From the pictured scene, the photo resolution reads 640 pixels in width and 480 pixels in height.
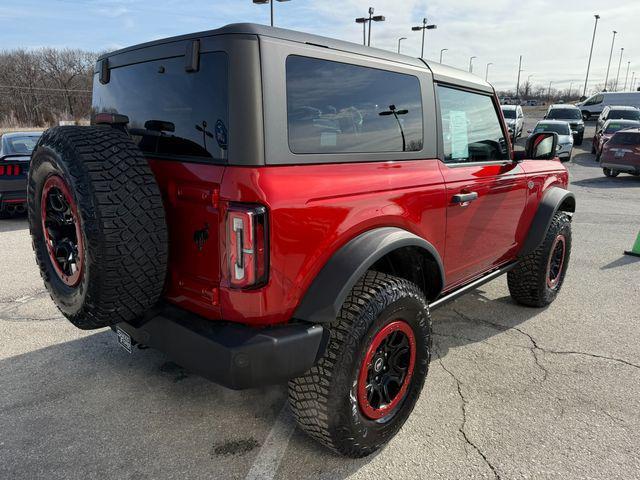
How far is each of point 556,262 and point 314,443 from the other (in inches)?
130

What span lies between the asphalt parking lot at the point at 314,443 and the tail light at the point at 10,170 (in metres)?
4.33

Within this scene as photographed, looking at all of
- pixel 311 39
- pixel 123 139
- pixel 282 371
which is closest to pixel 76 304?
pixel 123 139

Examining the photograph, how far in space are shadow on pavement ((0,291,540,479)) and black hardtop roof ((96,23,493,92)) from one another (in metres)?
2.01

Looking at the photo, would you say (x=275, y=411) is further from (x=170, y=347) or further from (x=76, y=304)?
(x=76, y=304)

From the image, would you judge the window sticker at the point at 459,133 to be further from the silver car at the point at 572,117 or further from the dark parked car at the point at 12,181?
the silver car at the point at 572,117

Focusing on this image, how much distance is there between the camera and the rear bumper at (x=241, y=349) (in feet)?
6.39

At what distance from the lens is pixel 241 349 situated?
1.93 m

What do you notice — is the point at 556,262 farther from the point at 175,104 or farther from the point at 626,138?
the point at 626,138

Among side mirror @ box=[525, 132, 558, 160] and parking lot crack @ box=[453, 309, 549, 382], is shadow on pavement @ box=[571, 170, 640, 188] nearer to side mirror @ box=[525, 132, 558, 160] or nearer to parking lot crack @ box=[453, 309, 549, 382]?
side mirror @ box=[525, 132, 558, 160]

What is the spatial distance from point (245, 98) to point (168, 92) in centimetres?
56

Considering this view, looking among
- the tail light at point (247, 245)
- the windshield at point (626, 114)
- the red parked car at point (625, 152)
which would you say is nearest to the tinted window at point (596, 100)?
the windshield at point (626, 114)

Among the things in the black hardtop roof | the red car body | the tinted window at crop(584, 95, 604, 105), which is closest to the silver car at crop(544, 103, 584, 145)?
the tinted window at crop(584, 95, 604, 105)

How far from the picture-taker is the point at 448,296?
3191mm

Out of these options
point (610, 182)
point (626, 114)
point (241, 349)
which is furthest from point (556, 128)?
point (241, 349)
